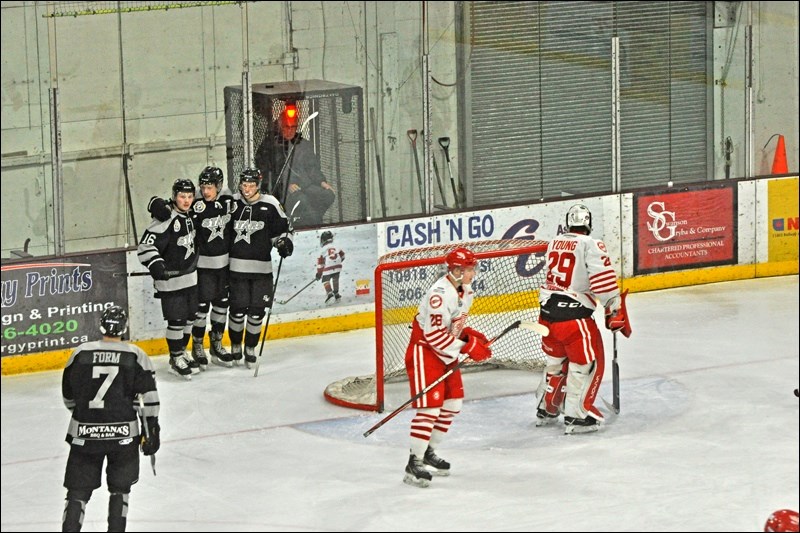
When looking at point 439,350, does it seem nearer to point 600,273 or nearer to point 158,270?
point 600,273

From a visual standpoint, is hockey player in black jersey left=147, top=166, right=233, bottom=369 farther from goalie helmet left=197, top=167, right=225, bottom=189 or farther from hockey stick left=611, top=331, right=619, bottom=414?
hockey stick left=611, top=331, right=619, bottom=414

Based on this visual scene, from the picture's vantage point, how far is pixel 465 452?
9.38 m

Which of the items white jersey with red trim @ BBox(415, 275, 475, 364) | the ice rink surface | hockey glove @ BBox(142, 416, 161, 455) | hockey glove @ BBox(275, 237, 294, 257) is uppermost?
hockey glove @ BBox(275, 237, 294, 257)

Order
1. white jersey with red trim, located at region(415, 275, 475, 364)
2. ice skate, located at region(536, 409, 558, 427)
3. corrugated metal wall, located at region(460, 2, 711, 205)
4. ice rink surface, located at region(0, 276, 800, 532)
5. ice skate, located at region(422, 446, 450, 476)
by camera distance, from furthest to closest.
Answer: corrugated metal wall, located at region(460, 2, 711, 205), ice skate, located at region(536, 409, 558, 427), ice skate, located at region(422, 446, 450, 476), white jersey with red trim, located at region(415, 275, 475, 364), ice rink surface, located at region(0, 276, 800, 532)

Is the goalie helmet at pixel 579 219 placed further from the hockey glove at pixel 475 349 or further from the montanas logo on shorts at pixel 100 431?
the montanas logo on shorts at pixel 100 431

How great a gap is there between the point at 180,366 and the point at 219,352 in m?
0.39

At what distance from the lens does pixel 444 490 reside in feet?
28.5

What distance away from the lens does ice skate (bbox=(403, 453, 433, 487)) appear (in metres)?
8.72

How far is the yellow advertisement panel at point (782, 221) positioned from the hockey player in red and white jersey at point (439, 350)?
19.6ft

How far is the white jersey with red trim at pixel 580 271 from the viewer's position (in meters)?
9.45

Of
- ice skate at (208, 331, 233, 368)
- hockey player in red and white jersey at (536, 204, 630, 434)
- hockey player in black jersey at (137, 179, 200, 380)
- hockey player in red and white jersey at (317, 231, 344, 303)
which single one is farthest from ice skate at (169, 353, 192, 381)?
hockey player in red and white jersey at (536, 204, 630, 434)

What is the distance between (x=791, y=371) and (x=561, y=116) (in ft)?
12.2

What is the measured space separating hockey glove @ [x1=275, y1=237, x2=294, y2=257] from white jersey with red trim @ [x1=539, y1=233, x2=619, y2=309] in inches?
84.1

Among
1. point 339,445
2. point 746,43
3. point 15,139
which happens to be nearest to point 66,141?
point 15,139
